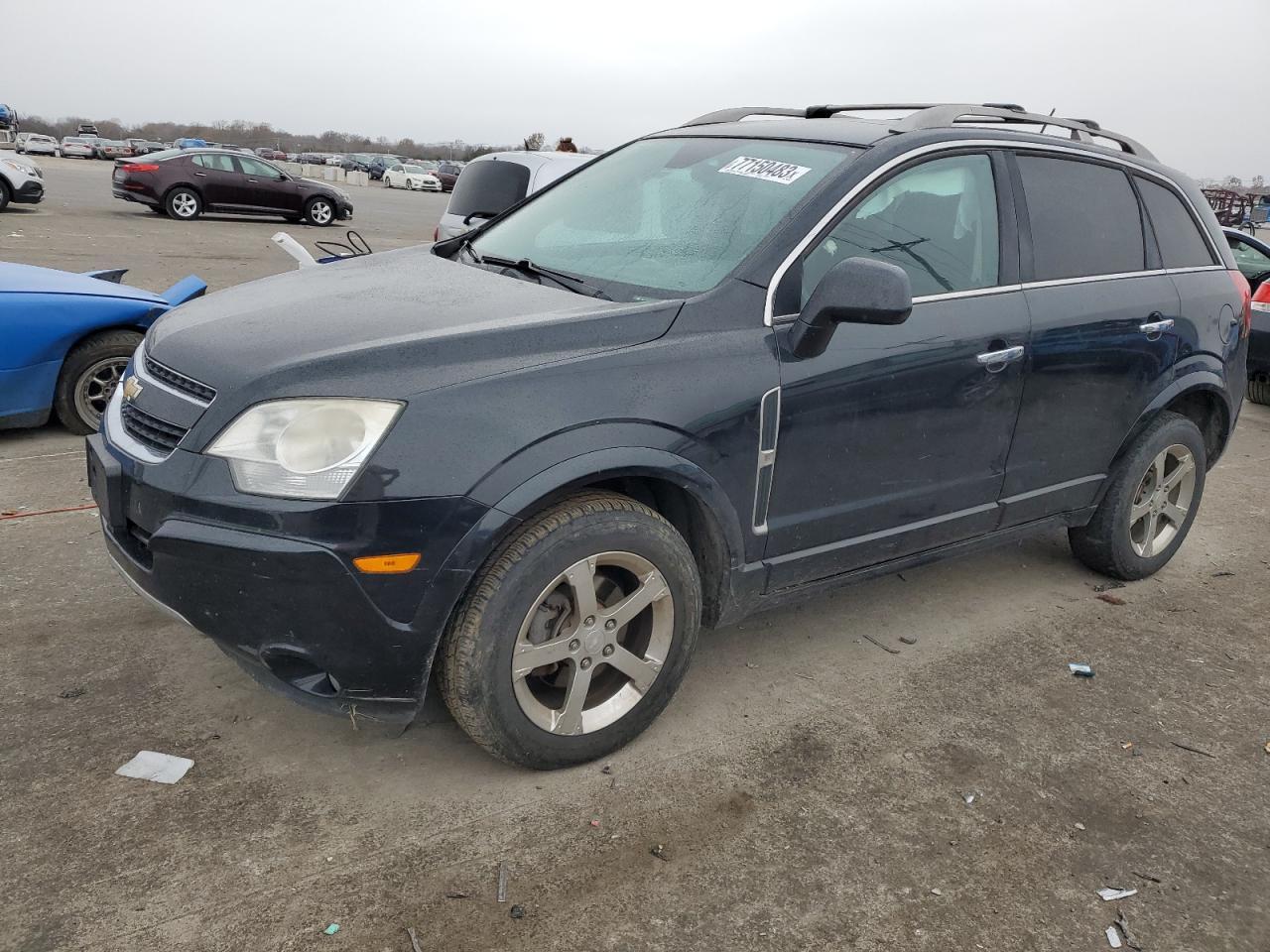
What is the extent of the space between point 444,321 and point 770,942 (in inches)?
69.4

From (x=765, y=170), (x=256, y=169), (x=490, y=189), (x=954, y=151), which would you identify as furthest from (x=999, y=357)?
(x=256, y=169)

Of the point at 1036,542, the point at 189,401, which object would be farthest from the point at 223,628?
the point at 1036,542

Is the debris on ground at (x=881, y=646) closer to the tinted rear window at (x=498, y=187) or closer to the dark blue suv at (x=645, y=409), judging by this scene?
the dark blue suv at (x=645, y=409)

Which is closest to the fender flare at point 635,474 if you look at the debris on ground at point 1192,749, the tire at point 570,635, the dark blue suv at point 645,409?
the dark blue suv at point 645,409

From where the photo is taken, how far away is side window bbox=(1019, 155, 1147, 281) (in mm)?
3799

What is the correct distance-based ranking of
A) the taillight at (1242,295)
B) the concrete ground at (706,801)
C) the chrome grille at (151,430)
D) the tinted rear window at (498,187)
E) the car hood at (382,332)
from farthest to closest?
the tinted rear window at (498,187), the taillight at (1242,295), the chrome grille at (151,430), the car hood at (382,332), the concrete ground at (706,801)

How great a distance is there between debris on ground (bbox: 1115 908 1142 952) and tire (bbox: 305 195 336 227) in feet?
74.9

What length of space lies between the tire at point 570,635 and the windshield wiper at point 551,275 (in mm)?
696

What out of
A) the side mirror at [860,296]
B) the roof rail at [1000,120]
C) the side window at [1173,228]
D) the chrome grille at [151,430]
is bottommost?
the chrome grille at [151,430]

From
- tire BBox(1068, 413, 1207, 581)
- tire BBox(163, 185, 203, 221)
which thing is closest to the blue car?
tire BBox(1068, 413, 1207, 581)

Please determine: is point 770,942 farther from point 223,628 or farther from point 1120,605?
point 1120,605

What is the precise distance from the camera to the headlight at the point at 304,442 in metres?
2.42

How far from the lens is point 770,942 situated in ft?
7.65

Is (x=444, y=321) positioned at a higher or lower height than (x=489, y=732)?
higher
